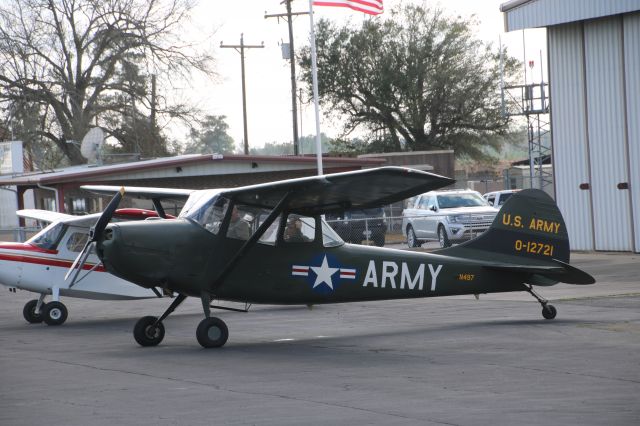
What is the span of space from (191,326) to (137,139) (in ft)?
119

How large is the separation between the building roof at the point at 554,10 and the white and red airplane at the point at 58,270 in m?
14.5

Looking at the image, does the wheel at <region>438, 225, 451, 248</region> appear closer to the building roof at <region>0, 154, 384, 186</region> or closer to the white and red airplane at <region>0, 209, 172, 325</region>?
the building roof at <region>0, 154, 384, 186</region>

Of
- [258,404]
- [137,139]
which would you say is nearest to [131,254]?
[258,404]

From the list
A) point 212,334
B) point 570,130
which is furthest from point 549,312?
point 570,130

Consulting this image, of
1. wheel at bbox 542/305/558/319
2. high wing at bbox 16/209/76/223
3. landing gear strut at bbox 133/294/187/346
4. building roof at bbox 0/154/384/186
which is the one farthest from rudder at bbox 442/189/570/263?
building roof at bbox 0/154/384/186

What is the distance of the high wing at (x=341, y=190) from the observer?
1130 centimetres

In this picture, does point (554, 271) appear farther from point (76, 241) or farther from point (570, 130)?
point (570, 130)

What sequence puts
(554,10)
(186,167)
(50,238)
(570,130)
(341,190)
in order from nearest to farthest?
(341,190)
(50,238)
(554,10)
(570,130)
(186,167)

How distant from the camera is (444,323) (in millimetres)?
14469

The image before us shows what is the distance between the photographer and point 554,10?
89.3 ft

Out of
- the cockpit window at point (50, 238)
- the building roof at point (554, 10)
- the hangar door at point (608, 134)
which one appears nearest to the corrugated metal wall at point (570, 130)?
the hangar door at point (608, 134)

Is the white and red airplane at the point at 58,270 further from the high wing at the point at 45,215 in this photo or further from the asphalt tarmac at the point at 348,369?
the high wing at the point at 45,215

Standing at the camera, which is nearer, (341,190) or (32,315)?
(341,190)

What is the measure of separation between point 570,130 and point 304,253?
16.9 m
